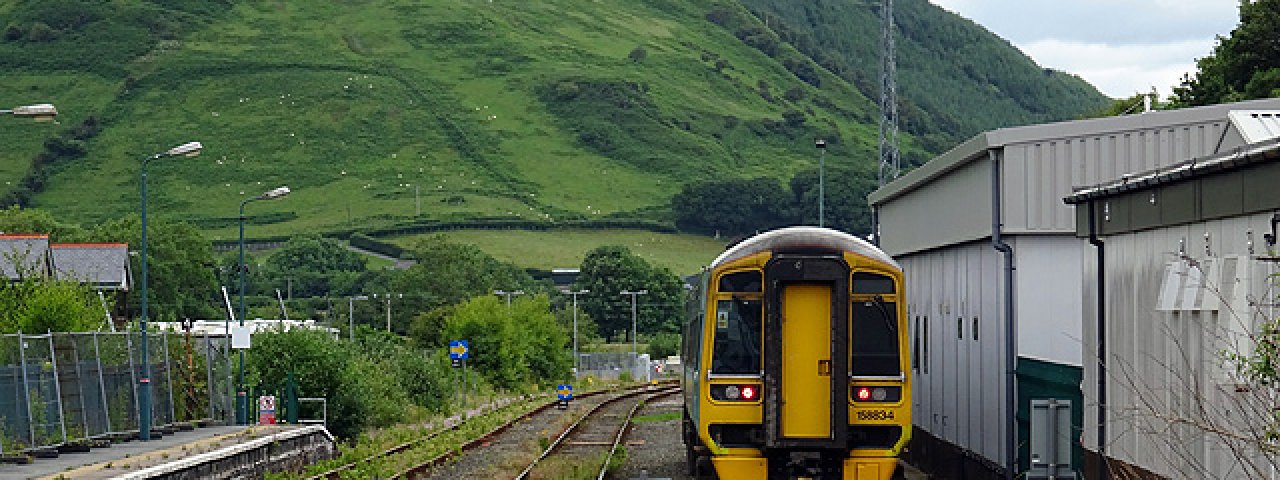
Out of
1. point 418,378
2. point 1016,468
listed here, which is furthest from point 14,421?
point 418,378

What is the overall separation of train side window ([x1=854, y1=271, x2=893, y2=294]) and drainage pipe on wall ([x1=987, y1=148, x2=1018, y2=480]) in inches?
104

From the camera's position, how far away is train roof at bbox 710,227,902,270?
1941 centimetres

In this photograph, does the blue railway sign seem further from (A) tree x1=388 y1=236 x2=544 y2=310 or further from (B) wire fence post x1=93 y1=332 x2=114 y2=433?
(A) tree x1=388 y1=236 x2=544 y2=310

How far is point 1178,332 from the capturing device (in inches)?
573

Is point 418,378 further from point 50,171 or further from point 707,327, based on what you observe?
point 50,171

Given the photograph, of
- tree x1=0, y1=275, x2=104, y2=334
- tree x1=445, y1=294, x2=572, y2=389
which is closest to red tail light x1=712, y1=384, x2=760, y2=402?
tree x1=0, y1=275, x2=104, y2=334

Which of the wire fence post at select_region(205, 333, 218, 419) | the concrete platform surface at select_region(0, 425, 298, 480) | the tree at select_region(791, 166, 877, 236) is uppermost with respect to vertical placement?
the tree at select_region(791, 166, 877, 236)

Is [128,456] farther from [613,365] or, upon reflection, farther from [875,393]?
[613,365]

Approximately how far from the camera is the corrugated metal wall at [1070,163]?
806 inches

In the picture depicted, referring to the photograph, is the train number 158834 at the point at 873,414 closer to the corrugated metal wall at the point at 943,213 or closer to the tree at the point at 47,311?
the corrugated metal wall at the point at 943,213

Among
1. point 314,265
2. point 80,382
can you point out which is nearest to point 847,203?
point 314,265

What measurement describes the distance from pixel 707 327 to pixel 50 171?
183 metres

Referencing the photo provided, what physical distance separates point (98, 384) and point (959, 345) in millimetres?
14680

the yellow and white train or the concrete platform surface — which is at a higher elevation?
the yellow and white train
